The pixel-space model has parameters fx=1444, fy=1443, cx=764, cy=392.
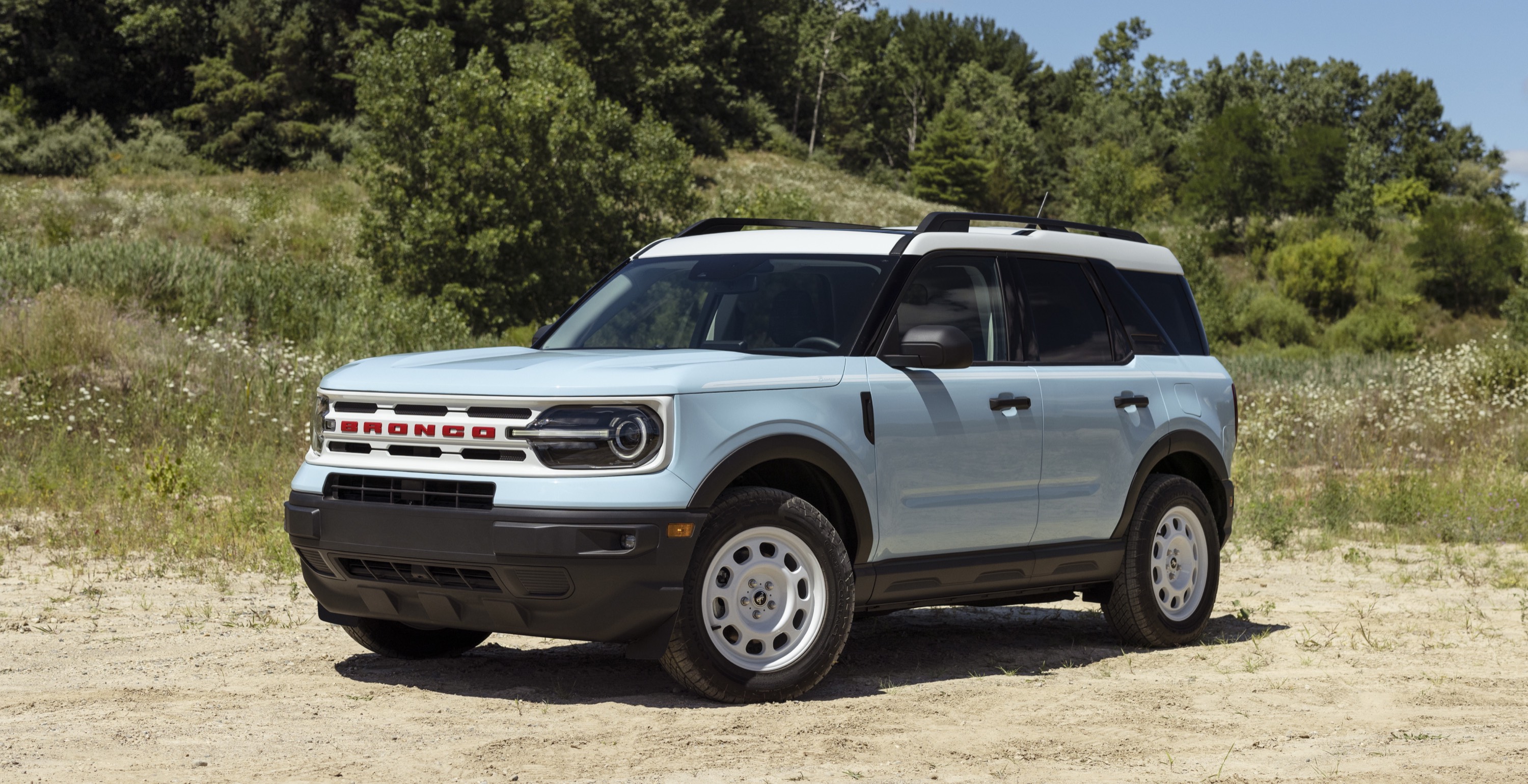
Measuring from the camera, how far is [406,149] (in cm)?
3547

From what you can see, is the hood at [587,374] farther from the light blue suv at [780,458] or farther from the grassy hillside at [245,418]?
the grassy hillside at [245,418]

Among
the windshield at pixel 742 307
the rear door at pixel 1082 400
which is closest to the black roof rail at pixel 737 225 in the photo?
the windshield at pixel 742 307

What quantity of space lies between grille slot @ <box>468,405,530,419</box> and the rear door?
104 inches

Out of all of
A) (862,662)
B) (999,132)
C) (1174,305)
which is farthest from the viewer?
(999,132)

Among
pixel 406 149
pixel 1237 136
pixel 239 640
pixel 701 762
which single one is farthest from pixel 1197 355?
pixel 1237 136

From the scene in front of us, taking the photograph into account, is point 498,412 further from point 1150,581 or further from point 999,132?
point 999,132

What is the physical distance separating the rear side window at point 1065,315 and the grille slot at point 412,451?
300 cm

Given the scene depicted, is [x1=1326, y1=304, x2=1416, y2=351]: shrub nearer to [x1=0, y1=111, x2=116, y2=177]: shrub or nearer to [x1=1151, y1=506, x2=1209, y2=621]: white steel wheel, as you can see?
[x1=0, y1=111, x2=116, y2=177]: shrub

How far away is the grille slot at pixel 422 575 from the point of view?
5.38m

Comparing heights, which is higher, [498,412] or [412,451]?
[498,412]

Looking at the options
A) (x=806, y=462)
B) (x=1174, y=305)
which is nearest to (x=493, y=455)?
(x=806, y=462)

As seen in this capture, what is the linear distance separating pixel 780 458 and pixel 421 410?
141 cm

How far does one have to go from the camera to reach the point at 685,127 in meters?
86.2

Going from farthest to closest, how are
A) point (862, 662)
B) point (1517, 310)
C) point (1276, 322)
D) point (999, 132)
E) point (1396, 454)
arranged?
point (999, 132), point (1276, 322), point (1517, 310), point (1396, 454), point (862, 662)
